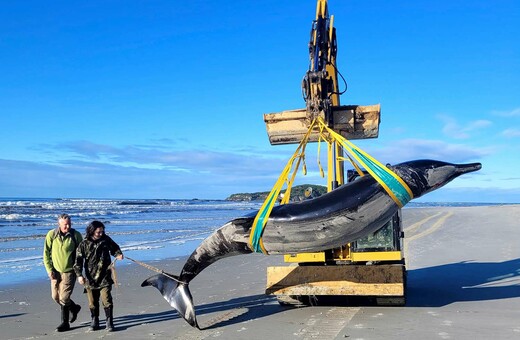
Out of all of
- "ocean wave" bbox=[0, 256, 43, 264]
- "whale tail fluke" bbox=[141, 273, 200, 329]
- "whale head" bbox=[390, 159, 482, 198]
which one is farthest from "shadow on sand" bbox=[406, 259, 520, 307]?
"ocean wave" bbox=[0, 256, 43, 264]

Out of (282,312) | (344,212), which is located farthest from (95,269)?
(344,212)

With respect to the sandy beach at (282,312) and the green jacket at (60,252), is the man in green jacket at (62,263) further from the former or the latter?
the sandy beach at (282,312)

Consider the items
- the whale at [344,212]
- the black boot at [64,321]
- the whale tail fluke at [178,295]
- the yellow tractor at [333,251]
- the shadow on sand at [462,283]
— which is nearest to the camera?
the whale at [344,212]

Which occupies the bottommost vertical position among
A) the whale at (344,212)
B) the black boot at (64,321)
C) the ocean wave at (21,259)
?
the black boot at (64,321)

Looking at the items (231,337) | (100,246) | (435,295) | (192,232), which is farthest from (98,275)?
(192,232)

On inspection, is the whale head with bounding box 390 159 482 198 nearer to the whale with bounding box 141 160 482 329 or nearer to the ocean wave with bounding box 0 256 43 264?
the whale with bounding box 141 160 482 329

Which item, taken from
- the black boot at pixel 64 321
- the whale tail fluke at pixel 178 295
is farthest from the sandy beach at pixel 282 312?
the whale tail fluke at pixel 178 295

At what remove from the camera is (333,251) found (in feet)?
31.3

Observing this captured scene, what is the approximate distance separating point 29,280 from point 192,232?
16.4 metres

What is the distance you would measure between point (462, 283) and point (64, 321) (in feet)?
27.0

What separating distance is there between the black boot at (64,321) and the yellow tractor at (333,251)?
3258 mm

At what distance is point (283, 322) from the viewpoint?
837 cm

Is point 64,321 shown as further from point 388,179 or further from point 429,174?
point 429,174

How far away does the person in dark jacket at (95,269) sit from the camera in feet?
26.4
